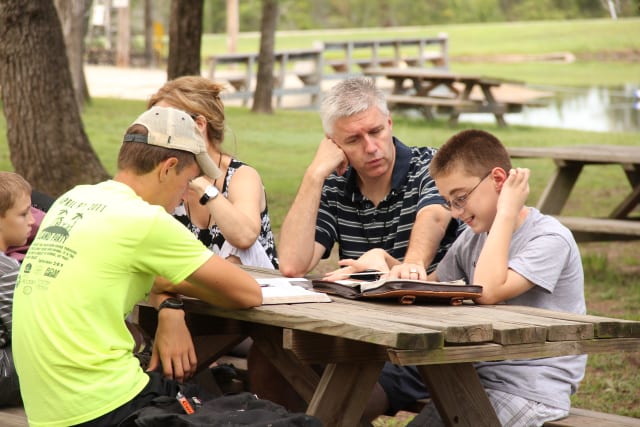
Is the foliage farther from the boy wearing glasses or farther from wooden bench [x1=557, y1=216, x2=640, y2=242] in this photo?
the boy wearing glasses

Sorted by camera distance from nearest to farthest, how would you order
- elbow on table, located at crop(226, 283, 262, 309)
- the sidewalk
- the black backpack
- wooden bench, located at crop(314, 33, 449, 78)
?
1. the black backpack
2. elbow on table, located at crop(226, 283, 262, 309)
3. wooden bench, located at crop(314, 33, 449, 78)
4. the sidewalk

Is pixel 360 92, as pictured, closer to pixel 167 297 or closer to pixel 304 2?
pixel 167 297

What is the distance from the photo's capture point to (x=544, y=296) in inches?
147

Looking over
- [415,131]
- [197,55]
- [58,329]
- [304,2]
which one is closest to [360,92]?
[58,329]

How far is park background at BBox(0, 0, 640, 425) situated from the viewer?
6.95 meters

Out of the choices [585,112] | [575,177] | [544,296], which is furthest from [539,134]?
[544,296]

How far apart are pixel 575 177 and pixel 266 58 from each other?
12859 mm

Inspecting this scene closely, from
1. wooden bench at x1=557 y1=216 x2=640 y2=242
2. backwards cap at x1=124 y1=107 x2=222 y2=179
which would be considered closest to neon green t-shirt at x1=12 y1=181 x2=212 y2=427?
backwards cap at x1=124 y1=107 x2=222 y2=179

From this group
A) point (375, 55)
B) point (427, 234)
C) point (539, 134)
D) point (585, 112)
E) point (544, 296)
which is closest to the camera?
point (544, 296)

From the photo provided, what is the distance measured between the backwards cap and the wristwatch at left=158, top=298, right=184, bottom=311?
16.9 inches

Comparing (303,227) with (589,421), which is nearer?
(589,421)

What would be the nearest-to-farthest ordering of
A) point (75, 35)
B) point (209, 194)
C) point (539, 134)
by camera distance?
point (209, 194)
point (539, 134)
point (75, 35)

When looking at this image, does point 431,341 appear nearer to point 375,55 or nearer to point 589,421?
point 589,421

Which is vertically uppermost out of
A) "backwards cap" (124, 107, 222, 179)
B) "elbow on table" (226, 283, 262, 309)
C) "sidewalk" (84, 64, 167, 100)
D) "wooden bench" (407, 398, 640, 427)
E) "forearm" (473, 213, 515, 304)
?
"backwards cap" (124, 107, 222, 179)
